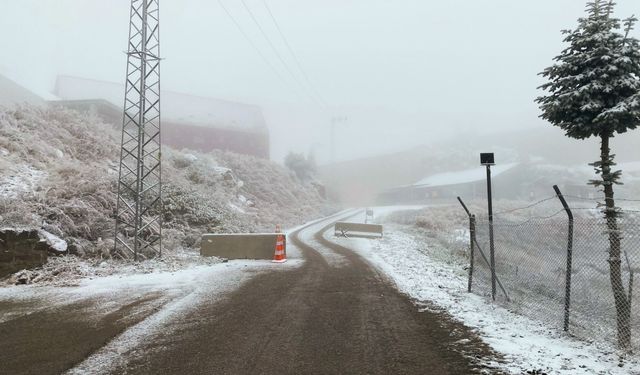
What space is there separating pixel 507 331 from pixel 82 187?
15.1 metres

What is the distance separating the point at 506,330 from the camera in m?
6.35

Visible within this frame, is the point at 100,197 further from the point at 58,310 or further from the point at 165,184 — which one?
the point at 58,310

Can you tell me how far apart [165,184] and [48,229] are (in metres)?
9.31

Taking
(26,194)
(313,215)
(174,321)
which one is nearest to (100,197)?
(26,194)

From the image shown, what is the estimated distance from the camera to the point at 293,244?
19.9 m

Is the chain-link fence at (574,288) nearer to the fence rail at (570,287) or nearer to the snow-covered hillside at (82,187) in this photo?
the fence rail at (570,287)

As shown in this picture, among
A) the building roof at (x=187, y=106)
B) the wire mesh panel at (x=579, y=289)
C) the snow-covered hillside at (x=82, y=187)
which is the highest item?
the building roof at (x=187, y=106)

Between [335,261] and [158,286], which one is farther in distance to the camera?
[335,261]

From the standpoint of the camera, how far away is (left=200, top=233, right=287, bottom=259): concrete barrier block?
15125 millimetres

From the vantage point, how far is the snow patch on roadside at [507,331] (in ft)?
16.0

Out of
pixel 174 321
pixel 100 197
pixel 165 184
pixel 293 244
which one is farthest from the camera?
pixel 165 184

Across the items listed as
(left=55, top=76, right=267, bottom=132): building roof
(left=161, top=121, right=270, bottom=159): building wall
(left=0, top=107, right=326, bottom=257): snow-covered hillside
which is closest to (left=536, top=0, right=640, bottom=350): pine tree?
(left=0, top=107, right=326, bottom=257): snow-covered hillside

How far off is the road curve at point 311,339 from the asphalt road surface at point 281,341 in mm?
13

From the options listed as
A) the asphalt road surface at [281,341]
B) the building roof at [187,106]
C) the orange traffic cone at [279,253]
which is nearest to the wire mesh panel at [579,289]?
the asphalt road surface at [281,341]
